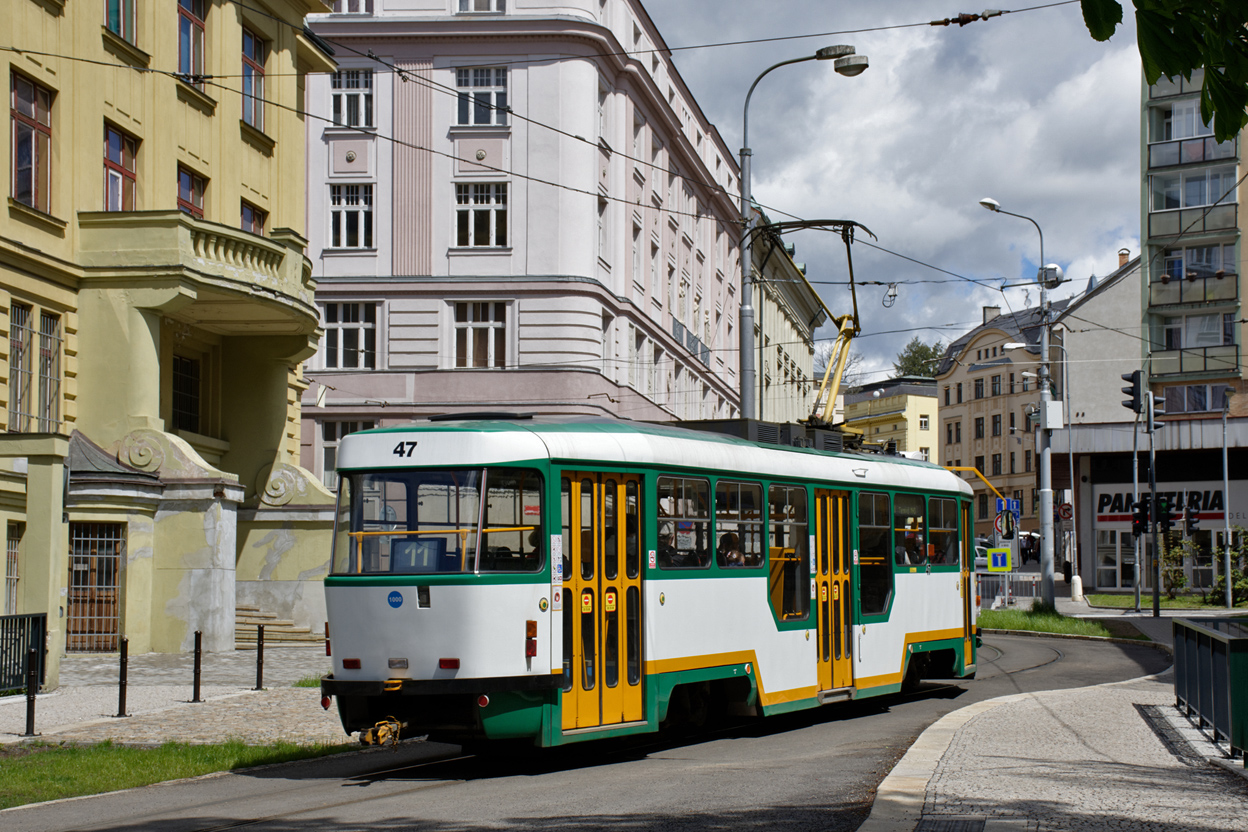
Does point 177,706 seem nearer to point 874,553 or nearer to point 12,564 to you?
point 12,564

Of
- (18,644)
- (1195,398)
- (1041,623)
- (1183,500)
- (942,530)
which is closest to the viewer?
(18,644)

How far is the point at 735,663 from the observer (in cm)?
1348

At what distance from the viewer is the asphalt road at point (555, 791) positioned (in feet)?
29.2

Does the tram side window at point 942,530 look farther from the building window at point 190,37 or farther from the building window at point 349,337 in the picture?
the building window at point 349,337

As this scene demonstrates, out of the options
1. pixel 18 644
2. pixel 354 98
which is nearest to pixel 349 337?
pixel 354 98

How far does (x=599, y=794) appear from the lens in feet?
32.6

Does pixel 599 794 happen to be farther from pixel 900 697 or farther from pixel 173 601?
pixel 173 601

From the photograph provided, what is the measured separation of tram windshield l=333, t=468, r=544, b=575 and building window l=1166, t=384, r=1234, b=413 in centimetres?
5035

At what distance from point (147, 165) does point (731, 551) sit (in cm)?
1667

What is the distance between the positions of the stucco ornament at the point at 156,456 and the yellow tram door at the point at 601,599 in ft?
46.4

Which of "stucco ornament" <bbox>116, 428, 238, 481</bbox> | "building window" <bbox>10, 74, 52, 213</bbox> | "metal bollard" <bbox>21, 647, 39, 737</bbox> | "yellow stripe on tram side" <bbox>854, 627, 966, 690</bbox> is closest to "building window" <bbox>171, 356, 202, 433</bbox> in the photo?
"stucco ornament" <bbox>116, 428, 238, 481</bbox>

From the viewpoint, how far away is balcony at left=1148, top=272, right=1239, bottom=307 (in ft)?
182

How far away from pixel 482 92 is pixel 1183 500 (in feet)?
100

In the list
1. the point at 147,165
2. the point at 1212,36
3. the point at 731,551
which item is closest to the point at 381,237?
the point at 147,165
